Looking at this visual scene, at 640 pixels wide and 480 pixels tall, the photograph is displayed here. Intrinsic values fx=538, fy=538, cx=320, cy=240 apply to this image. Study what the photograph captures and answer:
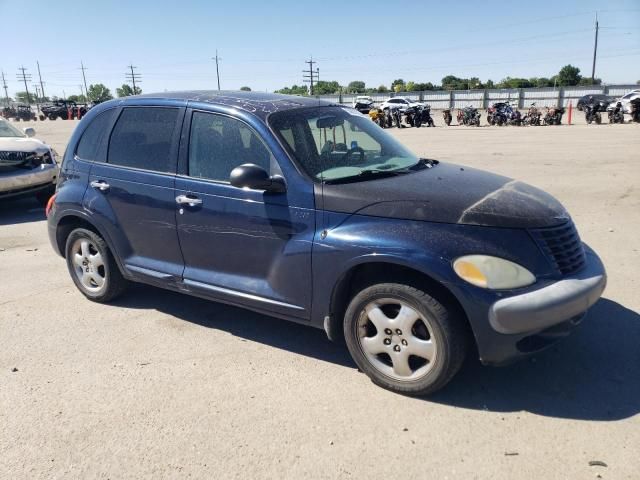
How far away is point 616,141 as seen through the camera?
18359mm

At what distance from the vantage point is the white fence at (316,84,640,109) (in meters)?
51.2

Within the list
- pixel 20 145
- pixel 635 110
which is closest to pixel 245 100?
pixel 20 145

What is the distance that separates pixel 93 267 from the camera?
493cm

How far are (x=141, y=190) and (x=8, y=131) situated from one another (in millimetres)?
7255

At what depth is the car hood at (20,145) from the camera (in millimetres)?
9000

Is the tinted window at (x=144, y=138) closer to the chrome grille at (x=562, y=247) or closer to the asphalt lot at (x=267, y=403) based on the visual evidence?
the asphalt lot at (x=267, y=403)

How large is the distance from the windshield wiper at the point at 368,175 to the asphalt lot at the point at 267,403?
50.6 inches

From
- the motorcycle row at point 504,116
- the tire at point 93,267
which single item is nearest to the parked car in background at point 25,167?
the tire at point 93,267

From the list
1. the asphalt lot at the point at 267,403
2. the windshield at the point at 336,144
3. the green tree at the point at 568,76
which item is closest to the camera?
the asphalt lot at the point at 267,403

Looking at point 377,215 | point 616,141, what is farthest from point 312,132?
point 616,141

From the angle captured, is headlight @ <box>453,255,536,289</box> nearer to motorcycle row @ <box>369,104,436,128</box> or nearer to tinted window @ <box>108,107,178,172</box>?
tinted window @ <box>108,107,178,172</box>

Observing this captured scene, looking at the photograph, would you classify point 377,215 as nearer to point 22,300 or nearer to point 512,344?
point 512,344

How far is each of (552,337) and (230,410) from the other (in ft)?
6.48

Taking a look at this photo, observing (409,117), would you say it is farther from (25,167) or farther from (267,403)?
(267,403)
